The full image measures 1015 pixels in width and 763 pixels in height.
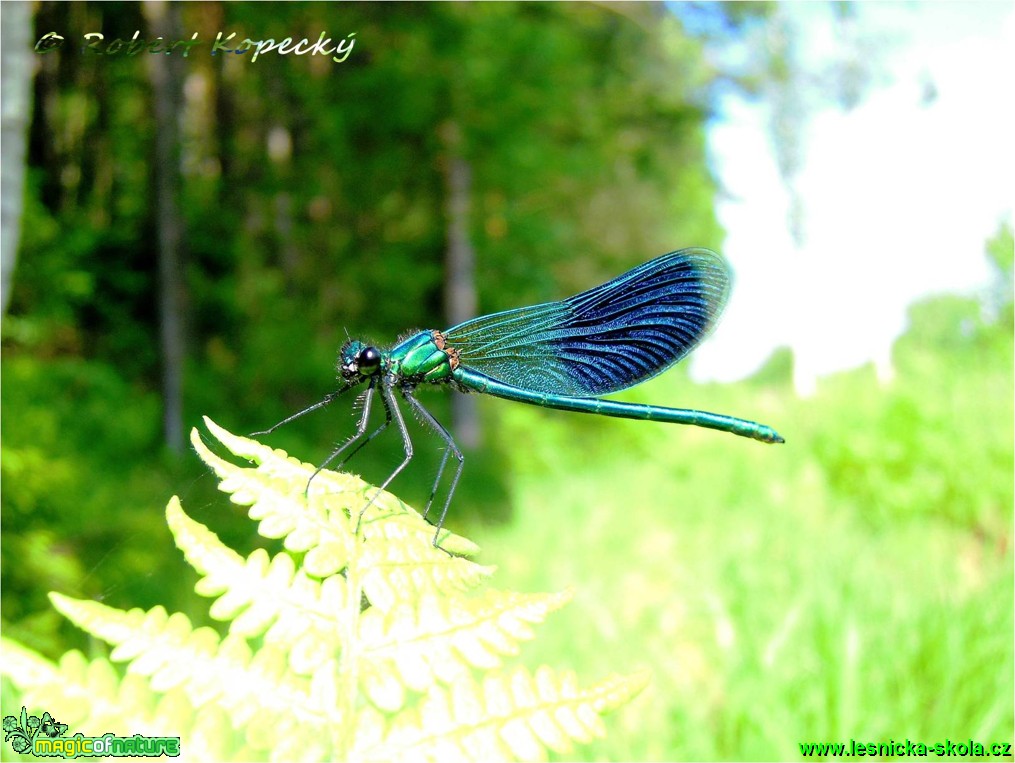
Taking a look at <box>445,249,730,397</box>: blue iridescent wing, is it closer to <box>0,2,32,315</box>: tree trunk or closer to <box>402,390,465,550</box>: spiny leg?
<box>402,390,465,550</box>: spiny leg

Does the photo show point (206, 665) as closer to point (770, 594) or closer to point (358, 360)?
point (358, 360)

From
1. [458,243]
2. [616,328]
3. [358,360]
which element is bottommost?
[358,360]

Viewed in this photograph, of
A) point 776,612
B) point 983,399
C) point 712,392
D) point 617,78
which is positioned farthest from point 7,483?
point 712,392

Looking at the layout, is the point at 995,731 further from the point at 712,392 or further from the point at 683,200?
the point at 683,200

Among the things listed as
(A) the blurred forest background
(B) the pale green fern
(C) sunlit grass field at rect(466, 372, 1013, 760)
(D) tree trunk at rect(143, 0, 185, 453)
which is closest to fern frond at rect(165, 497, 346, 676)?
(B) the pale green fern

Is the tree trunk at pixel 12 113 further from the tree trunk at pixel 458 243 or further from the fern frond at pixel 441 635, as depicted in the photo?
the tree trunk at pixel 458 243

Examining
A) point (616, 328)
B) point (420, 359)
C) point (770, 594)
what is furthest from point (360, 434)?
point (770, 594)
